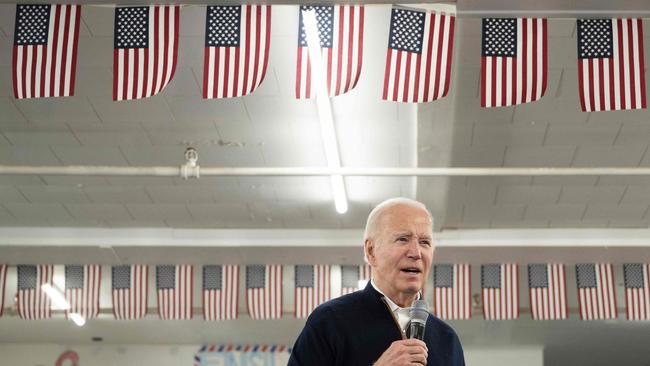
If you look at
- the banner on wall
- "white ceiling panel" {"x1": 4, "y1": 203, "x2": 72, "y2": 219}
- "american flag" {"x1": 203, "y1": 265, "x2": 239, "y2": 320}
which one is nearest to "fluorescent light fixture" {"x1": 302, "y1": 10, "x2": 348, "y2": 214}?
"american flag" {"x1": 203, "y1": 265, "x2": 239, "y2": 320}

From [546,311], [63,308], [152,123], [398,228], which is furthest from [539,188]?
[398,228]

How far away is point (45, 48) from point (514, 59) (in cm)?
379

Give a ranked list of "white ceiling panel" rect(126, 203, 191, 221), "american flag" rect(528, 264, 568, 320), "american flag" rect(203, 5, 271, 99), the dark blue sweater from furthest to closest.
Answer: "american flag" rect(528, 264, 568, 320)
"white ceiling panel" rect(126, 203, 191, 221)
"american flag" rect(203, 5, 271, 99)
the dark blue sweater

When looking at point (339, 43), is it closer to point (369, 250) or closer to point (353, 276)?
point (369, 250)

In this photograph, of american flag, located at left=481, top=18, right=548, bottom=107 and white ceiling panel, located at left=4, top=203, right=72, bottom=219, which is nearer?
american flag, located at left=481, top=18, right=548, bottom=107

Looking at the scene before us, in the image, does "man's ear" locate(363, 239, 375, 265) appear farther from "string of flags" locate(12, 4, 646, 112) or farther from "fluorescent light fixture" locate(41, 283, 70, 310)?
"fluorescent light fixture" locate(41, 283, 70, 310)

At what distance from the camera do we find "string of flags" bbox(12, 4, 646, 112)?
8.32 metres

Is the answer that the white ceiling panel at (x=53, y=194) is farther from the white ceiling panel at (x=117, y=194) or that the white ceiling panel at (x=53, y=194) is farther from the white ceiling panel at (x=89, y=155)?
the white ceiling panel at (x=89, y=155)

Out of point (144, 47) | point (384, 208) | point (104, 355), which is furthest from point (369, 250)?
point (104, 355)

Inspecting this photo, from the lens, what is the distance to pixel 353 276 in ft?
59.8

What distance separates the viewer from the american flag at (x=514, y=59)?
846 cm

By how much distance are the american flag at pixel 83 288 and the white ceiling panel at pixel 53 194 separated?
2.78 m

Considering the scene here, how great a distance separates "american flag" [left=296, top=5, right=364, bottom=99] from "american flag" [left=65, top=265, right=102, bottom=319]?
10919mm

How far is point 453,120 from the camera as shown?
1193 centimetres
